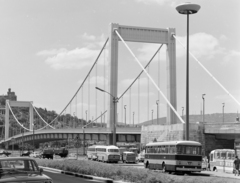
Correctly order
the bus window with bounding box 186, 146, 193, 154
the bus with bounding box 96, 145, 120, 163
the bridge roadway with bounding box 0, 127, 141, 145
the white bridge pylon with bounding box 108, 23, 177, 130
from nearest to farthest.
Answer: the bus window with bounding box 186, 146, 193, 154
the bus with bounding box 96, 145, 120, 163
the white bridge pylon with bounding box 108, 23, 177, 130
the bridge roadway with bounding box 0, 127, 141, 145

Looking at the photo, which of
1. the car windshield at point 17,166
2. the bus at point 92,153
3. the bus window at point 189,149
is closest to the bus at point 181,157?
the bus window at point 189,149

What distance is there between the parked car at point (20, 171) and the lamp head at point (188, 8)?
95.0 feet

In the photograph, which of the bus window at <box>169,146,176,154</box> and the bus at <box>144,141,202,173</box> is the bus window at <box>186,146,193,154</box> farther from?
the bus window at <box>169,146,176,154</box>

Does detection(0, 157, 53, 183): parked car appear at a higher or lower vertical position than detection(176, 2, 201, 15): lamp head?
lower

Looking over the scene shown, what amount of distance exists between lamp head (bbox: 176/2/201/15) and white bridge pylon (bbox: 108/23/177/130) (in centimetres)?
3545

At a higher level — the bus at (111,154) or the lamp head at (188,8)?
the lamp head at (188,8)

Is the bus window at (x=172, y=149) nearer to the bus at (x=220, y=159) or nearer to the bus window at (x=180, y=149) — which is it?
the bus window at (x=180, y=149)

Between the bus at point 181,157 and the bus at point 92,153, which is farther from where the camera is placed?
the bus at point 92,153

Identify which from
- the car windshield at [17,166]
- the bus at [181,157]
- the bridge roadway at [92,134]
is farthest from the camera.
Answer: the bridge roadway at [92,134]

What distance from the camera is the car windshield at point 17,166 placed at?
14.2 m

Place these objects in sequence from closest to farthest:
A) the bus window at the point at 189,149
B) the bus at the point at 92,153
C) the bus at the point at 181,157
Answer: the bus at the point at 181,157
the bus window at the point at 189,149
the bus at the point at 92,153

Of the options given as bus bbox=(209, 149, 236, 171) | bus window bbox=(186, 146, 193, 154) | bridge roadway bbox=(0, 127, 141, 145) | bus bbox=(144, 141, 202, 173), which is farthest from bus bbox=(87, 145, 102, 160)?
bus window bbox=(186, 146, 193, 154)

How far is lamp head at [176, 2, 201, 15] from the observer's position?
1623 inches

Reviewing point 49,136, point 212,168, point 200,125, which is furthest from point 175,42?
point 49,136
